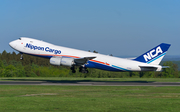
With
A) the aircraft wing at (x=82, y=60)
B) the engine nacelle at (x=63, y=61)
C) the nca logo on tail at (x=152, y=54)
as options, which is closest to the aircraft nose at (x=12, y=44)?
the engine nacelle at (x=63, y=61)

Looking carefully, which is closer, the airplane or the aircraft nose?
the airplane

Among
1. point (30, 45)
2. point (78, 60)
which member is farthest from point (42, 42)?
point (78, 60)

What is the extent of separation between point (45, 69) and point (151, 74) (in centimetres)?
5928

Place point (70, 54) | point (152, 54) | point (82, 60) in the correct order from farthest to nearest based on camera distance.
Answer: point (152, 54), point (70, 54), point (82, 60)

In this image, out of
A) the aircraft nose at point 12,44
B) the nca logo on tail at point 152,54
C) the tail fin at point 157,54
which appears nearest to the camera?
the tail fin at point 157,54

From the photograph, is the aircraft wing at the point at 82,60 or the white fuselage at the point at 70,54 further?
the white fuselage at the point at 70,54

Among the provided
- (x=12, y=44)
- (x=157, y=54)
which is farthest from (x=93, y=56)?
(x=12, y=44)

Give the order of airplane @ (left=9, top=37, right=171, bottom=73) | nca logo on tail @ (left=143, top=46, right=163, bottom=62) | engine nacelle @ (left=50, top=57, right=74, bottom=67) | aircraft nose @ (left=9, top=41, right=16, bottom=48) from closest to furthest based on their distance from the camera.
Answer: engine nacelle @ (left=50, top=57, right=74, bottom=67)
airplane @ (left=9, top=37, right=171, bottom=73)
nca logo on tail @ (left=143, top=46, right=163, bottom=62)
aircraft nose @ (left=9, top=41, right=16, bottom=48)

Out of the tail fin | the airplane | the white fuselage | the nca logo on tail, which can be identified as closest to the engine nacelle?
the airplane

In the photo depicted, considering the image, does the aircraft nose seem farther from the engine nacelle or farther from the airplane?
the engine nacelle

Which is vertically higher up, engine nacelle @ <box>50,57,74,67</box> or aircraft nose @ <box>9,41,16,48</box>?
aircraft nose @ <box>9,41,16,48</box>

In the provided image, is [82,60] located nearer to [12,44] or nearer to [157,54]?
[157,54]

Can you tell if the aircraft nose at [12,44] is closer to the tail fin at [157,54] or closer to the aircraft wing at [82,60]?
the aircraft wing at [82,60]

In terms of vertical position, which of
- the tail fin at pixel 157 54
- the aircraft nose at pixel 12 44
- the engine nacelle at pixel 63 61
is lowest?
the engine nacelle at pixel 63 61
